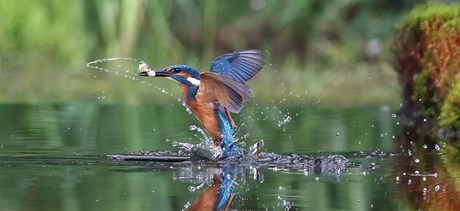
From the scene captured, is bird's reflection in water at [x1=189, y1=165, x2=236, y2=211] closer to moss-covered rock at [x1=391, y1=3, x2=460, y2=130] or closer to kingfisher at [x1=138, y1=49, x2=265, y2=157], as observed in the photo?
kingfisher at [x1=138, y1=49, x2=265, y2=157]

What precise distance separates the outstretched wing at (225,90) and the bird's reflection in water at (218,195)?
2.07 feet

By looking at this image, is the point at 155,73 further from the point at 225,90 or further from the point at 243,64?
the point at 243,64

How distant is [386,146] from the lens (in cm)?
659

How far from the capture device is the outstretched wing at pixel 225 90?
5.01 metres

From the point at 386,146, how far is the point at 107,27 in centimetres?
800

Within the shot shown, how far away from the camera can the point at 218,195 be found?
3.80 metres

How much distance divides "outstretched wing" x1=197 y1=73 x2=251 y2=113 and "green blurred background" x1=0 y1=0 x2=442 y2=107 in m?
6.06

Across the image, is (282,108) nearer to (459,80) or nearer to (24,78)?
(459,80)

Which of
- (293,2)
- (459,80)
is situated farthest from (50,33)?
(459,80)

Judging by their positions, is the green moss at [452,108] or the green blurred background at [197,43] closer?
the green moss at [452,108]

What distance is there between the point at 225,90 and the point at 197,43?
10267mm

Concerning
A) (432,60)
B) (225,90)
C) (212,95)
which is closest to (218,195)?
(225,90)

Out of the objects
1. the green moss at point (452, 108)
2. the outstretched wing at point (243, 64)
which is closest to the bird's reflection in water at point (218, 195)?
the outstretched wing at point (243, 64)

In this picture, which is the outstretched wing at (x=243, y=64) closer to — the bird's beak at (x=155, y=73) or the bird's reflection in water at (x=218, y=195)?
the bird's beak at (x=155, y=73)
